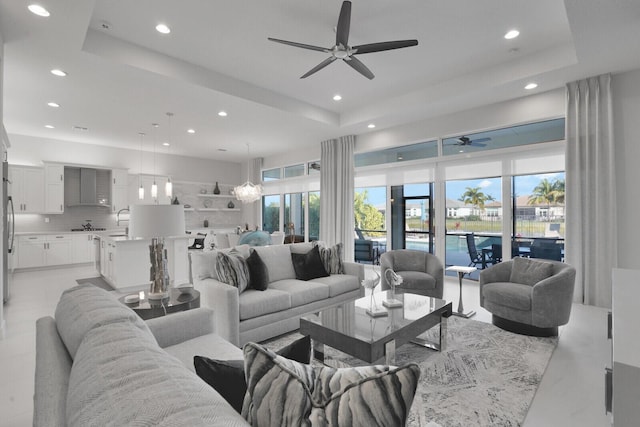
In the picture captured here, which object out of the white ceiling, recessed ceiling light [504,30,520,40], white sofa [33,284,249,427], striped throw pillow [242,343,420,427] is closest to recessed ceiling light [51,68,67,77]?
the white ceiling

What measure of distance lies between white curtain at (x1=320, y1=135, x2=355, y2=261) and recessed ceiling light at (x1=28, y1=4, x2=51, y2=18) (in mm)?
5197

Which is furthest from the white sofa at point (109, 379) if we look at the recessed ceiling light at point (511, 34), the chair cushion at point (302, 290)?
the recessed ceiling light at point (511, 34)

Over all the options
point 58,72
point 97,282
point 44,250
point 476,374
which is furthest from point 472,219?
point 44,250

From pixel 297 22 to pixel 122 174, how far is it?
6863 millimetres

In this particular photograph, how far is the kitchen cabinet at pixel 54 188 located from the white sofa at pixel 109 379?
7.63m

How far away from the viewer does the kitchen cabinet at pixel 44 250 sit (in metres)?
6.77

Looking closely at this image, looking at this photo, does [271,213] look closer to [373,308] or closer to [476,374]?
[373,308]

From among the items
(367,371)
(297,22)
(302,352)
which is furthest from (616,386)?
(297,22)

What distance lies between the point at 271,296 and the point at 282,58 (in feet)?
9.72

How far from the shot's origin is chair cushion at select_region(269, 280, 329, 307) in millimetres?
3331

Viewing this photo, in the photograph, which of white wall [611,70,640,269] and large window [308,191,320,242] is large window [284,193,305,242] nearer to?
large window [308,191,320,242]

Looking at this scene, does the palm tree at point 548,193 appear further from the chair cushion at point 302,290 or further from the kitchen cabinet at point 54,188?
the kitchen cabinet at point 54,188

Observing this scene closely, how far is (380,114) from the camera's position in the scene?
222 inches

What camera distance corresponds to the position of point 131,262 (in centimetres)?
530
